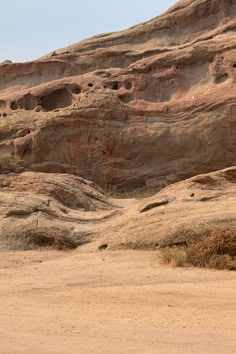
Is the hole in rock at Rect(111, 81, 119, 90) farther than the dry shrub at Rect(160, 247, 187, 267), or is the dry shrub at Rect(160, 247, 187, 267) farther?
the hole in rock at Rect(111, 81, 119, 90)

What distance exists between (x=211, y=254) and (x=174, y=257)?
62 centimetres

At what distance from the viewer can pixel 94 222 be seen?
14164 millimetres

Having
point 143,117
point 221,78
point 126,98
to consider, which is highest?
point 221,78

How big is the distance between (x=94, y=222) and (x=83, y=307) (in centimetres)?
687

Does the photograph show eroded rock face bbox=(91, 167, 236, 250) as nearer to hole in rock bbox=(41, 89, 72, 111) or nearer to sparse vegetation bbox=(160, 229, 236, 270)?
sparse vegetation bbox=(160, 229, 236, 270)

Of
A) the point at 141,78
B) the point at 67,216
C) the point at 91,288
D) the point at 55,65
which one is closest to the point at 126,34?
the point at 55,65

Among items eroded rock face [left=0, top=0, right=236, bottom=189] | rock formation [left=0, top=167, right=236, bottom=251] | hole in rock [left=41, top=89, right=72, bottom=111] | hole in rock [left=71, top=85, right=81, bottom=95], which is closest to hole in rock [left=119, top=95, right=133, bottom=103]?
eroded rock face [left=0, top=0, right=236, bottom=189]

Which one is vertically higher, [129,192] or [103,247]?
[129,192]

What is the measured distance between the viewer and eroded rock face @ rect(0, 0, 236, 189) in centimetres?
2112

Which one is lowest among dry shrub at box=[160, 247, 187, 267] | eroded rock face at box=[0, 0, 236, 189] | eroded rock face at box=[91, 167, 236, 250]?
dry shrub at box=[160, 247, 187, 267]

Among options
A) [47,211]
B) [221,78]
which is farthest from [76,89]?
[47,211]

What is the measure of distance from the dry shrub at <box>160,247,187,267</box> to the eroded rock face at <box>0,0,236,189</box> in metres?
10.3

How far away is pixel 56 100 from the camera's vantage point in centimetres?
2508

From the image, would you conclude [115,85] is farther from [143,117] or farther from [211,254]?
[211,254]
